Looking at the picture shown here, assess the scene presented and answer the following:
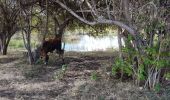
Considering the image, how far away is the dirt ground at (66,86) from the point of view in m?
8.09

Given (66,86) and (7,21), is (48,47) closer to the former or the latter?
(66,86)

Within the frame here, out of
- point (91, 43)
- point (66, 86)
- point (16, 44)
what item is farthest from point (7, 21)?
point (91, 43)

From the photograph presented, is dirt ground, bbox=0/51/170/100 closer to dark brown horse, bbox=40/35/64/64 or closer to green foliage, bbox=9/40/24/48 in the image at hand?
dark brown horse, bbox=40/35/64/64

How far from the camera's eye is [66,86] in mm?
8867

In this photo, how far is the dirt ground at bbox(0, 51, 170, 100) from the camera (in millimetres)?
8086

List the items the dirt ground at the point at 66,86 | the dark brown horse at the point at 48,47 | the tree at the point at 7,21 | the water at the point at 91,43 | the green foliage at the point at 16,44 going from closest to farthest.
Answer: the dirt ground at the point at 66,86 → the dark brown horse at the point at 48,47 → the tree at the point at 7,21 → the water at the point at 91,43 → the green foliage at the point at 16,44

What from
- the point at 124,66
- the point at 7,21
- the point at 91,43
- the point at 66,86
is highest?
the point at 7,21

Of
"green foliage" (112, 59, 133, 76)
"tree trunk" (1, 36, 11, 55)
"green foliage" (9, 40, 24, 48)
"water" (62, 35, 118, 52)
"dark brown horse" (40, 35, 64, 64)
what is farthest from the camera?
"green foliage" (9, 40, 24, 48)

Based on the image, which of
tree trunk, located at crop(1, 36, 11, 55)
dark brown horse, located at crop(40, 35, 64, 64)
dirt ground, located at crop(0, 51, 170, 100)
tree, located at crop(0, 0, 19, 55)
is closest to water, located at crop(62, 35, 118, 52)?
tree trunk, located at crop(1, 36, 11, 55)

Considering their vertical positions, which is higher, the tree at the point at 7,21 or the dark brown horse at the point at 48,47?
the tree at the point at 7,21

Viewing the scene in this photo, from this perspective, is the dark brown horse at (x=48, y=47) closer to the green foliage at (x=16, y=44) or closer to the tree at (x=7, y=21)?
the tree at (x=7, y=21)

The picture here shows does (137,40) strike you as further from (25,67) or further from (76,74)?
(25,67)

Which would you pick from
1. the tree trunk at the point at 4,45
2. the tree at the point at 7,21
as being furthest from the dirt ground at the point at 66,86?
the tree trunk at the point at 4,45

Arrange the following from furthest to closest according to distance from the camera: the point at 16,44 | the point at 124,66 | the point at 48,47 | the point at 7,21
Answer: the point at 16,44 < the point at 7,21 < the point at 48,47 < the point at 124,66
